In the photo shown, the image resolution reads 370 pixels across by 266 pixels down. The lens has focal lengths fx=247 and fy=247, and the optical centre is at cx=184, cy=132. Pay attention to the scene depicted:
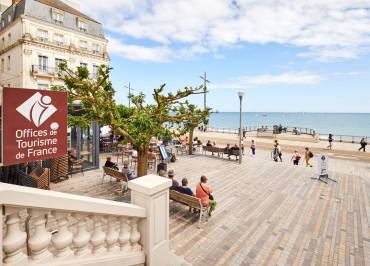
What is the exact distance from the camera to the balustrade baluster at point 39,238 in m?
2.15

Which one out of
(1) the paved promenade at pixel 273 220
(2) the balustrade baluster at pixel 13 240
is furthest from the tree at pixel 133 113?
(2) the balustrade baluster at pixel 13 240

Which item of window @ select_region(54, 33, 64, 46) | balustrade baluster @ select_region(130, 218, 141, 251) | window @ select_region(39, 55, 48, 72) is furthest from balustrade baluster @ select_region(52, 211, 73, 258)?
window @ select_region(54, 33, 64, 46)

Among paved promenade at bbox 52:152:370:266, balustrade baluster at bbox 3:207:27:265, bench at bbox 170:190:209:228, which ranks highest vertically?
balustrade baluster at bbox 3:207:27:265

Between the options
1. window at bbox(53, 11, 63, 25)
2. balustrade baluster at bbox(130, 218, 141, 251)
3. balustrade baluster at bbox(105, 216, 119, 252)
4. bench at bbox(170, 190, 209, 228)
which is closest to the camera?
balustrade baluster at bbox(105, 216, 119, 252)

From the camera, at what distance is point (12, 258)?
198cm

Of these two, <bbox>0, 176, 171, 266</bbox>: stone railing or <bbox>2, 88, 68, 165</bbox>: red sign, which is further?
<bbox>2, 88, 68, 165</bbox>: red sign

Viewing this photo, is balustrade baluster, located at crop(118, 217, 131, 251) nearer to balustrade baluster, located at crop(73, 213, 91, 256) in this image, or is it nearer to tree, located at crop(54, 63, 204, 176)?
balustrade baluster, located at crop(73, 213, 91, 256)

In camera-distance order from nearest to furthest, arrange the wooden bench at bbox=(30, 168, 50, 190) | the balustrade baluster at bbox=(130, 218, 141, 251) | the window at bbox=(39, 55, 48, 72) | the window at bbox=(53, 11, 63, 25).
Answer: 1. the balustrade baluster at bbox=(130, 218, 141, 251)
2. the wooden bench at bbox=(30, 168, 50, 190)
3. the window at bbox=(39, 55, 48, 72)
4. the window at bbox=(53, 11, 63, 25)

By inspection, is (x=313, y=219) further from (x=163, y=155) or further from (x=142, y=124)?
(x=163, y=155)

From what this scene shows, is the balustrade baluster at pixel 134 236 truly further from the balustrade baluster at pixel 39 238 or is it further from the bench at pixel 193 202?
the bench at pixel 193 202

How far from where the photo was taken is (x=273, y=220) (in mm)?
7676

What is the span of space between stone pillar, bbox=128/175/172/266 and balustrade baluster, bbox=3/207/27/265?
1330mm

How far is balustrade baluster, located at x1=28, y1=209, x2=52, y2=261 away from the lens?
2.15 m

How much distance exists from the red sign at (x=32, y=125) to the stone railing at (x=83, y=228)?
0.72 m
